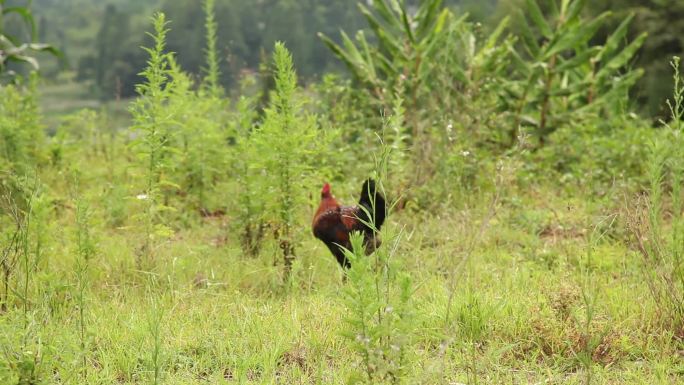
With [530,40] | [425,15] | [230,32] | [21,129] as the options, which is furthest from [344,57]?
[230,32]

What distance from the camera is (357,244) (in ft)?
8.75

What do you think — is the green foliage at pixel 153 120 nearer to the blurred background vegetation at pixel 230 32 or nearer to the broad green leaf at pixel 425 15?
the broad green leaf at pixel 425 15

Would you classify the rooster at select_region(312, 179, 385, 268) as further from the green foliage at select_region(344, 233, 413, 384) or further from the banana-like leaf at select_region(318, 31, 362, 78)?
the banana-like leaf at select_region(318, 31, 362, 78)

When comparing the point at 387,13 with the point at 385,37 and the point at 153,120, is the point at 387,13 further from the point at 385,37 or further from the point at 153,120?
the point at 153,120

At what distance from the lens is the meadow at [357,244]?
3408 millimetres

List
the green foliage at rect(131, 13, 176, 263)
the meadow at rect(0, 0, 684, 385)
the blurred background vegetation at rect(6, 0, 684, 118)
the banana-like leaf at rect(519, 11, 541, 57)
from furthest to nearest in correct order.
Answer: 1. the blurred background vegetation at rect(6, 0, 684, 118)
2. the banana-like leaf at rect(519, 11, 541, 57)
3. the green foliage at rect(131, 13, 176, 263)
4. the meadow at rect(0, 0, 684, 385)

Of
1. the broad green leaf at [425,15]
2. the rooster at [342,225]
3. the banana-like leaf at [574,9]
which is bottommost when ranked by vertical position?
the rooster at [342,225]

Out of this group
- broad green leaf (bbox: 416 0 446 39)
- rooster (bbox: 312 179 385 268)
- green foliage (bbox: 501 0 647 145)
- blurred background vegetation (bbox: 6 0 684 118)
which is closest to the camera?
rooster (bbox: 312 179 385 268)

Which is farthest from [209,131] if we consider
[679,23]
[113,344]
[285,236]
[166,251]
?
[679,23]

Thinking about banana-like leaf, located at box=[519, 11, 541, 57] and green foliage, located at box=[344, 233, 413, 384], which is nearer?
green foliage, located at box=[344, 233, 413, 384]

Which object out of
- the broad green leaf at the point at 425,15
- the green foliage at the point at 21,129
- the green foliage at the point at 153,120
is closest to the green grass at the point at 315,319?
the green foliage at the point at 153,120

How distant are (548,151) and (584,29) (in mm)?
1533

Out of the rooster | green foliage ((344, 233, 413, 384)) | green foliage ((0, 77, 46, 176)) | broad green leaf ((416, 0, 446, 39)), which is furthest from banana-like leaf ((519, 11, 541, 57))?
green foliage ((344, 233, 413, 384))

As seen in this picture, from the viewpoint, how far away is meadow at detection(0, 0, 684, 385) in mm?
3408
